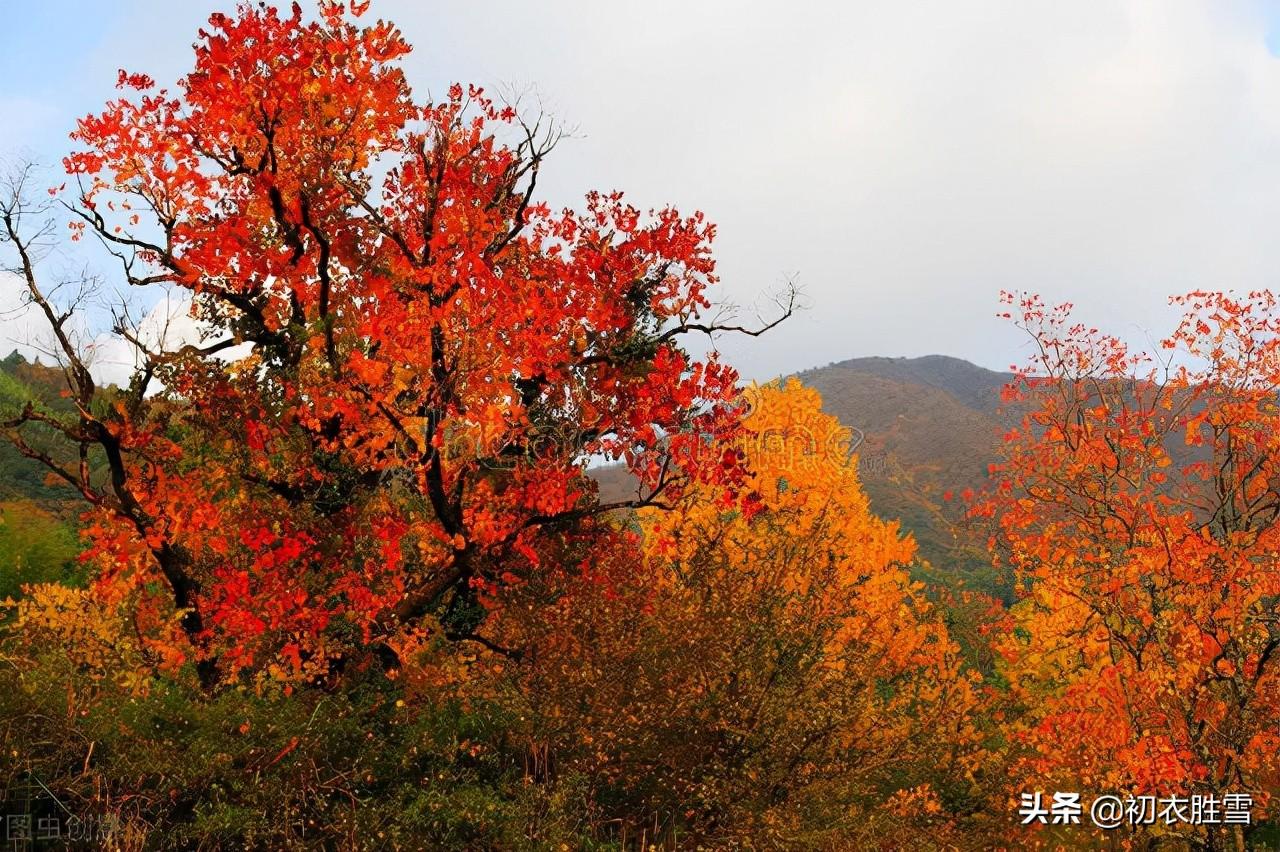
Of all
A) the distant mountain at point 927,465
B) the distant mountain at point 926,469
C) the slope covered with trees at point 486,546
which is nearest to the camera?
the slope covered with trees at point 486,546

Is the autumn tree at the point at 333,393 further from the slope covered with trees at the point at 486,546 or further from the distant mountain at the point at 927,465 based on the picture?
the distant mountain at the point at 927,465

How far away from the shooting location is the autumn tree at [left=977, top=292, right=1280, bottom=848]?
12.5m

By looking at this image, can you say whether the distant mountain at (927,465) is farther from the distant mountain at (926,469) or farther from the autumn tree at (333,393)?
the autumn tree at (333,393)

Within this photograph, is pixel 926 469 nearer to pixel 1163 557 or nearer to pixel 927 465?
pixel 927 465

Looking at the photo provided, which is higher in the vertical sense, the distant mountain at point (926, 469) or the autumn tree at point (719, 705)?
the distant mountain at point (926, 469)

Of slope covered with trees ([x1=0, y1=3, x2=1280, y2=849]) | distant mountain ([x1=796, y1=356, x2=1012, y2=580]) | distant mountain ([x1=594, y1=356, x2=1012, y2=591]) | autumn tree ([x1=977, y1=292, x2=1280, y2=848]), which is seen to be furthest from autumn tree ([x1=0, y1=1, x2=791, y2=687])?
distant mountain ([x1=796, y1=356, x2=1012, y2=580])

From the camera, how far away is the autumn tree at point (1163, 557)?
40.9ft

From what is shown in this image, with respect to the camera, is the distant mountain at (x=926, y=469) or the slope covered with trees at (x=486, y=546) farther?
the distant mountain at (x=926, y=469)

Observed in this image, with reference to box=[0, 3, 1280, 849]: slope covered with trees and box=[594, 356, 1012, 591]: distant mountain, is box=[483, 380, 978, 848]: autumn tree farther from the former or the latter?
box=[594, 356, 1012, 591]: distant mountain

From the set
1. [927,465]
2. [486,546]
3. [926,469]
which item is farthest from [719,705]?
[927,465]

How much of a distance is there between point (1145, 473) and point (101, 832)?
1459 cm

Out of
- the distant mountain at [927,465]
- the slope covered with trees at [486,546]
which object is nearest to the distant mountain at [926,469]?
the distant mountain at [927,465]

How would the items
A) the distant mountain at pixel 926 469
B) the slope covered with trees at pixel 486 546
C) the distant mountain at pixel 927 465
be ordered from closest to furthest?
the slope covered with trees at pixel 486 546, the distant mountain at pixel 926 469, the distant mountain at pixel 927 465

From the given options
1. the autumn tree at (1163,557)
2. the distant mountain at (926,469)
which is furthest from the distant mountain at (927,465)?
the autumn tree at (1163,557)
